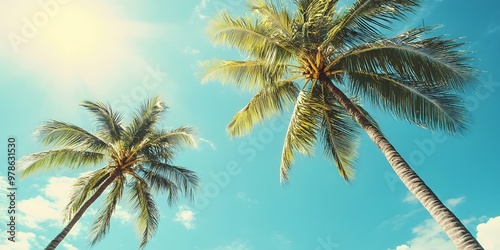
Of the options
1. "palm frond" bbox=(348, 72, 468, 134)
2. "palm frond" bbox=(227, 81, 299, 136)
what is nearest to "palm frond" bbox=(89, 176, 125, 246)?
"palm frond" bbox=(227, 81, 299, 136)

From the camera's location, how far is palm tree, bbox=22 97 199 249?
498 inches

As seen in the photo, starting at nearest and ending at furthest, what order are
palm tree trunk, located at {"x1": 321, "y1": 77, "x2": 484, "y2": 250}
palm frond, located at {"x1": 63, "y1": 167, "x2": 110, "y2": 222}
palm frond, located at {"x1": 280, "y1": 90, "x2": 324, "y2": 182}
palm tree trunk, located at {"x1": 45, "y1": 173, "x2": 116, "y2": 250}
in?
1. palm tree trunk, located at {"x1": 321, "y1": 77, "x2": 484, "y2": 250}
2. palm frond, located at {"x1": 280, "y1": 90, "x2": 324, "y2": 182}
3. palm tree trunk, located at {"x1": 45, "y1": 173, "x2": 116, "y2": 250}
4. palm frond, located at {"x1": 63, "y1": 167, "x2": 110, "y2": 222}

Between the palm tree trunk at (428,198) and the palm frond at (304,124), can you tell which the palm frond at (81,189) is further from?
the palm tree trunk at (428,198)

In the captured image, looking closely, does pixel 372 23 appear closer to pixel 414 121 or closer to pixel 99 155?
pixel 414 121

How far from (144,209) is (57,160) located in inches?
Result: 146

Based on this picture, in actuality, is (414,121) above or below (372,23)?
below

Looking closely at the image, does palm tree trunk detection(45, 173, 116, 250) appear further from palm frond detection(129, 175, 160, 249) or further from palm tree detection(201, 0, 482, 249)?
palm tree detection(201, 0, 482, 249)

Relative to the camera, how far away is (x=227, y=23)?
10062mm

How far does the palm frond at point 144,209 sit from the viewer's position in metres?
13.9

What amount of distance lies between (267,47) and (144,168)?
7441 mm

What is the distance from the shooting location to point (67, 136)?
12.7m

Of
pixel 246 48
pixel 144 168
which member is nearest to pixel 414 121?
pixel 246 48

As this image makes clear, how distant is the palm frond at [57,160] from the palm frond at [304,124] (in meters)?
7.75

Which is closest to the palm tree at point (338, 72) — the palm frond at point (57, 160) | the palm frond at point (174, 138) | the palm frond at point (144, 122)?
the palm frond at point (174, 138)
